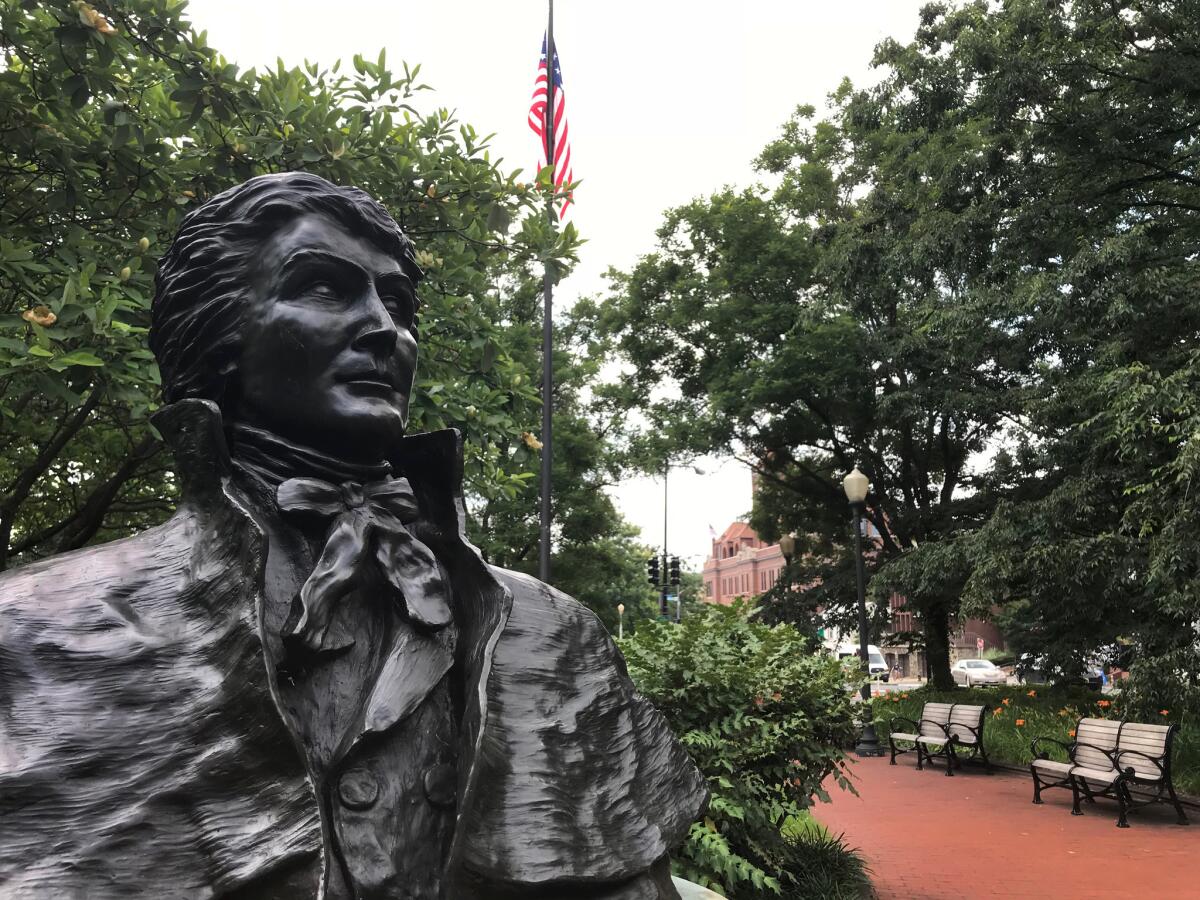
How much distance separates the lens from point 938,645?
21219mm

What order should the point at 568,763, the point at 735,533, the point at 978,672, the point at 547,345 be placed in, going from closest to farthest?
the point at 568,763, the point at 547,345, the point at 978,672, the point at 735,533

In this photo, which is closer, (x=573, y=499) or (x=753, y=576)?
(x=573, y=499)

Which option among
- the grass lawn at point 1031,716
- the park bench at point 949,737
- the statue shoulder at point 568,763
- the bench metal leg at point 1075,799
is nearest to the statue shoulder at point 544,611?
the statue shoulder at point 568,763

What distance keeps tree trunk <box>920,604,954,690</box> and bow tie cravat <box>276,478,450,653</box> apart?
20508mm

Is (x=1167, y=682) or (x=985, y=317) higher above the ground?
(x=985, y=317)

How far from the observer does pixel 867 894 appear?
6941 millimetres

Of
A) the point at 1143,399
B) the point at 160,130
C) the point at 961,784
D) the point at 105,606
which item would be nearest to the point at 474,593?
the point at 105,606

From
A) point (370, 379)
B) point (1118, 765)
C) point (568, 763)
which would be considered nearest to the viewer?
point (568, 763)

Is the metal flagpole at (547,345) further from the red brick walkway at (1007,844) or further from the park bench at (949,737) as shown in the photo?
the park bench at (949,737)

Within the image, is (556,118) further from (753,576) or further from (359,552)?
(753,576)

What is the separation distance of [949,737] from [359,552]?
1399 cm

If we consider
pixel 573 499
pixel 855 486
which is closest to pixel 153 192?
pixel 855 486

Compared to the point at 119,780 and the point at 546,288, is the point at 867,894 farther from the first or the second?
the point at 546,288

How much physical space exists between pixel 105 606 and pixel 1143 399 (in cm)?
1123
